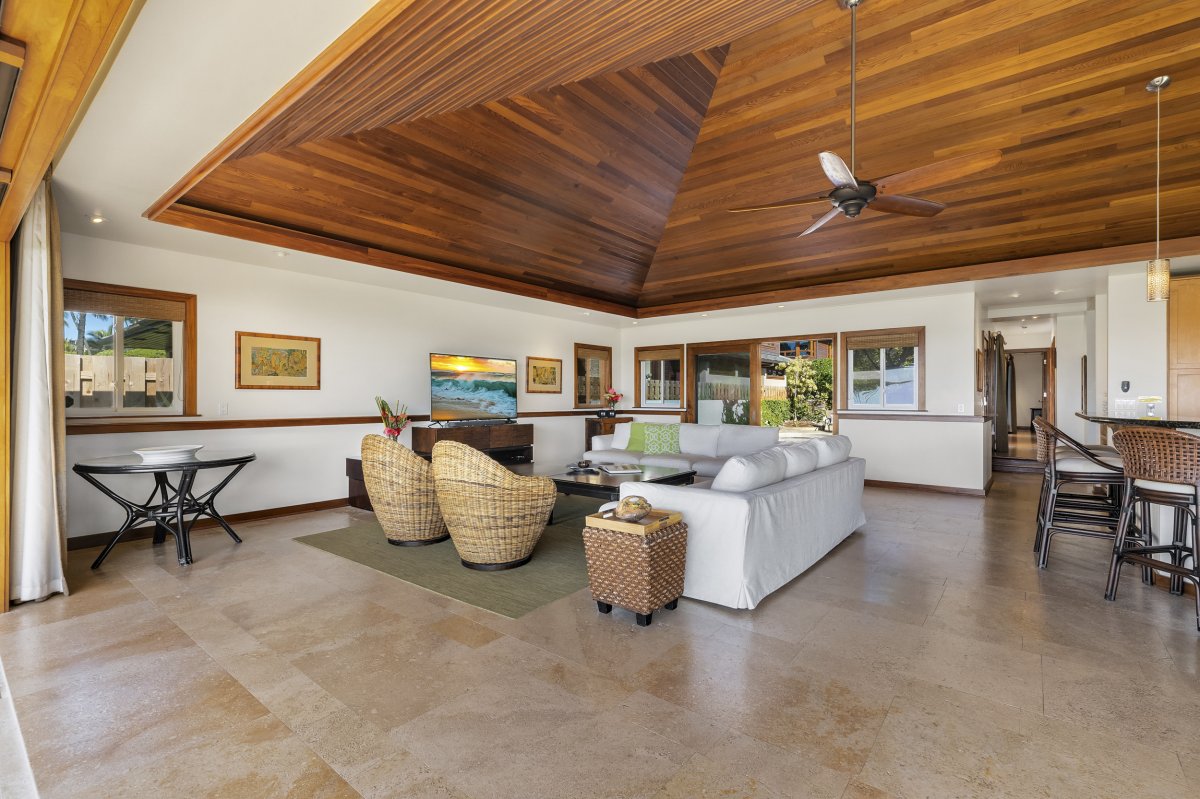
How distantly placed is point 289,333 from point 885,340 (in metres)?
7.19

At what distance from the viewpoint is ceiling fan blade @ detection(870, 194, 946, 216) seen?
3.37m

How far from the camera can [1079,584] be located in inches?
140

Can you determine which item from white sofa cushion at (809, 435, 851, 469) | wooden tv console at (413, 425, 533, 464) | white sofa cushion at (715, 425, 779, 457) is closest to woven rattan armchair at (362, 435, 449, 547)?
wooden tv console at (413, 425, 533, 464)

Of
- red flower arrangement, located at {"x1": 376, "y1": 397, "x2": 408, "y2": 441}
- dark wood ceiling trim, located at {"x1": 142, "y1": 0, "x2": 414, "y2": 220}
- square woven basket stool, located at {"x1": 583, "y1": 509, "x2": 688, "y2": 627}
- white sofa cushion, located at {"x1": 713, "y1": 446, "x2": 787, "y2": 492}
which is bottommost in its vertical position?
square woven basket stool, located at {"x1": 583, "y1": 509, "x2": 688, "y2": 627}

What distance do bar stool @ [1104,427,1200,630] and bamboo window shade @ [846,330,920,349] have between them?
160 inches

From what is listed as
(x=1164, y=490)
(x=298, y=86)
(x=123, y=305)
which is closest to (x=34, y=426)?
(x=123, y=305)

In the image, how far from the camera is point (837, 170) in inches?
117

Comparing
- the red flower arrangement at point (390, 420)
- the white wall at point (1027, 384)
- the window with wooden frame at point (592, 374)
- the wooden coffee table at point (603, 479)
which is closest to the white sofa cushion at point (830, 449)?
the wooden coffee table at point (603, 479)

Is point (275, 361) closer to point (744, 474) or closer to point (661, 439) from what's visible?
point (661, 439)

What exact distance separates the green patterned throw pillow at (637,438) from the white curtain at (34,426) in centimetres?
504

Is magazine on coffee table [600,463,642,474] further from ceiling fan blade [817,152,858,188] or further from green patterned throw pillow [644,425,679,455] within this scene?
ceiling fan blade [817,152,858,188]

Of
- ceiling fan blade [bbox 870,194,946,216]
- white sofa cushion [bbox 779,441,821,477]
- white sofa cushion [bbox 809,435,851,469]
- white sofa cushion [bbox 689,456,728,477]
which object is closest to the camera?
ceiling fan blade [bbox 870,194,946,216]

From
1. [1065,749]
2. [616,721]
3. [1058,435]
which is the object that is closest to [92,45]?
[616,721]

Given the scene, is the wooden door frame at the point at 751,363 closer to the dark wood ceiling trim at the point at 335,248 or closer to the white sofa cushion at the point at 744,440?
the white sofa cushion at the point at 744,440
